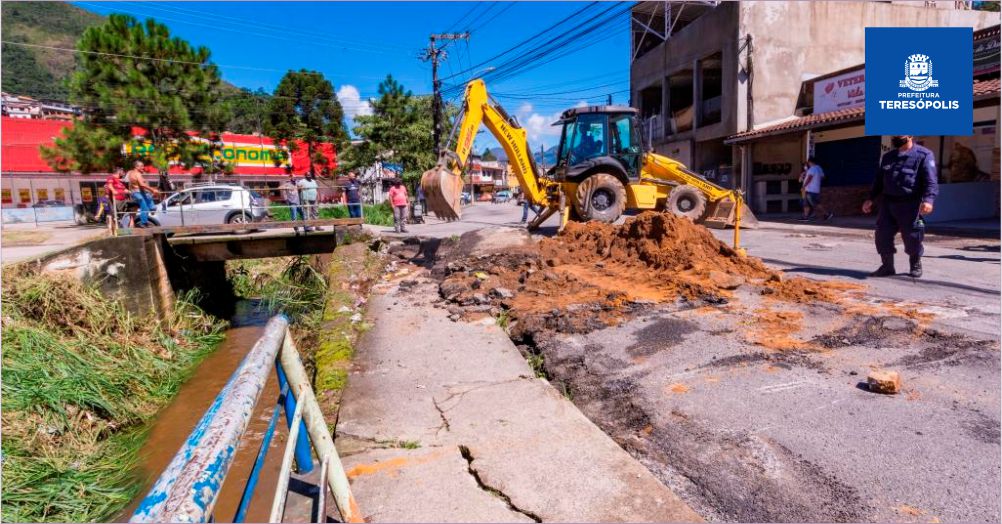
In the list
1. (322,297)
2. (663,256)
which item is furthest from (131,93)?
(663,256)

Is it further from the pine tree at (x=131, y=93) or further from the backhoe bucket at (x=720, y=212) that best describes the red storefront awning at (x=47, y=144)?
the backhoe bucket at (x=720, y=212)

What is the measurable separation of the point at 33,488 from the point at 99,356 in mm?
2854

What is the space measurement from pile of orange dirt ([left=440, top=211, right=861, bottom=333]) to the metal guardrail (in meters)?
3.66

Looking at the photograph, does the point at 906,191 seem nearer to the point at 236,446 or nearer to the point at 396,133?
the point at 236,446

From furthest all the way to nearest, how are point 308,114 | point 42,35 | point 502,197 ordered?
point 42,35 < point 502,197 < point 308,114

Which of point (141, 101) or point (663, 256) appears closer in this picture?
point (663, 256)

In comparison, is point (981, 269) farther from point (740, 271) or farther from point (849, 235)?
point (849, 235)

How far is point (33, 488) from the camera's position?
14.7 ft

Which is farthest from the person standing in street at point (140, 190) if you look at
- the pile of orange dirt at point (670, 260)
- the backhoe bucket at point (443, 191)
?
the pile of orange dirt at point (670, 260)

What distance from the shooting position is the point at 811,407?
327cm

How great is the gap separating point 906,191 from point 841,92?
12.9m

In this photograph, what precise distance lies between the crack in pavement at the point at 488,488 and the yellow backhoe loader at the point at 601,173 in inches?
334

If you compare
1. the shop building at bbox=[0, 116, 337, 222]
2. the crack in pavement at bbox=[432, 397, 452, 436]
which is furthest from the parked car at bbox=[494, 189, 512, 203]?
the crack in pavement at bbox=[432, 397, 452, 436]

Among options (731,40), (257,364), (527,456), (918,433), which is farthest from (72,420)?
(731,40)
